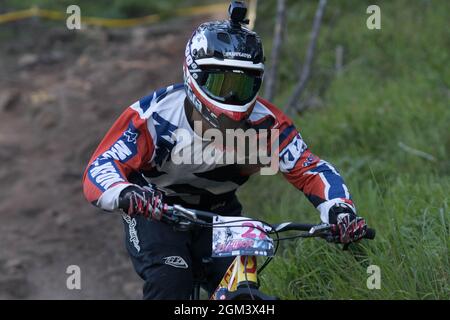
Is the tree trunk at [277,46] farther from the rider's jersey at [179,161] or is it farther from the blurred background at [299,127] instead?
the rider's jersey at [179,161]

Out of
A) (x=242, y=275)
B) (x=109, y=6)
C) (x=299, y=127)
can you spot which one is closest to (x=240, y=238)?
(x=242, y=275)

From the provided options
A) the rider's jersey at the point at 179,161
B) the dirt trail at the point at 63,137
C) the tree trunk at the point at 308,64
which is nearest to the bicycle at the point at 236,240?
the rider's jersey at the point at 179,161

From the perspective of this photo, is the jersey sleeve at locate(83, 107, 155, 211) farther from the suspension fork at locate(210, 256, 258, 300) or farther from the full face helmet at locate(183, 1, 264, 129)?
the suspension fork at locate(210, 256, 258, 300)

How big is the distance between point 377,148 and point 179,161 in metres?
3.36

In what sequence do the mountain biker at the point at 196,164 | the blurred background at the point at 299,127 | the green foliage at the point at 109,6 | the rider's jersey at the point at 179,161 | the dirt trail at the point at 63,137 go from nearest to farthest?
1. the mountain biker at the point at 196,164
2. the rider's jersey at the point at 179,161
3. the blurred background at the point at 299,127
4. the dirt trail at the point at 63,137
5. the green foliage at the point at 109,6

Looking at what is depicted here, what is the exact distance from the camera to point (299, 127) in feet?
26.8

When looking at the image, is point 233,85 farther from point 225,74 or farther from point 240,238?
point 240,238

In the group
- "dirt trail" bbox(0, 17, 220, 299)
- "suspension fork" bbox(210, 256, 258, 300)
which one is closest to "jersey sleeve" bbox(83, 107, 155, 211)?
"suspension fork" bbox(210, 256, 258, 300)

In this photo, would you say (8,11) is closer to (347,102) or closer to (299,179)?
(347,102)

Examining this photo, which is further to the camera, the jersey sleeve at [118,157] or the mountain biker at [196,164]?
the mountain biker at [196,164]

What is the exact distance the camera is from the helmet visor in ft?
13.3

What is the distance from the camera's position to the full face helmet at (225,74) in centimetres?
405

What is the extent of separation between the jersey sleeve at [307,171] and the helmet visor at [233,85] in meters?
0.47

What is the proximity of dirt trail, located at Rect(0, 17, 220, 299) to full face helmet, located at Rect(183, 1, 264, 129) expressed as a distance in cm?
264
